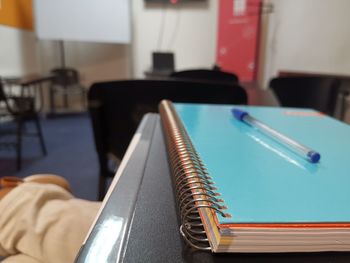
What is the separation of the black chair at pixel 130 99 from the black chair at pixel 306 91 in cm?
57

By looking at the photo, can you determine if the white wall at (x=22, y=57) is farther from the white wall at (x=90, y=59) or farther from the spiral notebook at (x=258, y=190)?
the spiral notebook at (x=258, y=190)

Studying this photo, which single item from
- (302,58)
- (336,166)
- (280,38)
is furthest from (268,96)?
(280,38)

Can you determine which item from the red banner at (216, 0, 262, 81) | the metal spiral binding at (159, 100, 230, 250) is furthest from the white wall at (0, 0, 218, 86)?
the metal spiral binding at (159, 100, 230, 250)

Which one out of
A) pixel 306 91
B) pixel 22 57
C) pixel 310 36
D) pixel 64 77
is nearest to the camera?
pixel 306 91

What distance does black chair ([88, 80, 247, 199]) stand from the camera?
0.89 m

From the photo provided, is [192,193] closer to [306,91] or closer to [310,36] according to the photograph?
[306,91]

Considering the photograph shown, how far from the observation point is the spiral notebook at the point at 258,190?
235 millimetres

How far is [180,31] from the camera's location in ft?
11.7

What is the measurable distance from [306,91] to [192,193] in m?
1.33

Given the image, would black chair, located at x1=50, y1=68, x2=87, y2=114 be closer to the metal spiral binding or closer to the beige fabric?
the beige fabric

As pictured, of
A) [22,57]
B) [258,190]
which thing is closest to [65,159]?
[22,57]

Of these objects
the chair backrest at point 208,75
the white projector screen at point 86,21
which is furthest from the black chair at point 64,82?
the chair backrest at point 208,75

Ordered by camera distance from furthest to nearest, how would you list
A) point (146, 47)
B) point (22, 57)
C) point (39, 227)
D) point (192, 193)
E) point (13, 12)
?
point (146, 47), point (22, 57), point (13, 12), point (39, 227), point (192, 193)

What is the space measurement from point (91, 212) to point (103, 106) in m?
0.52
